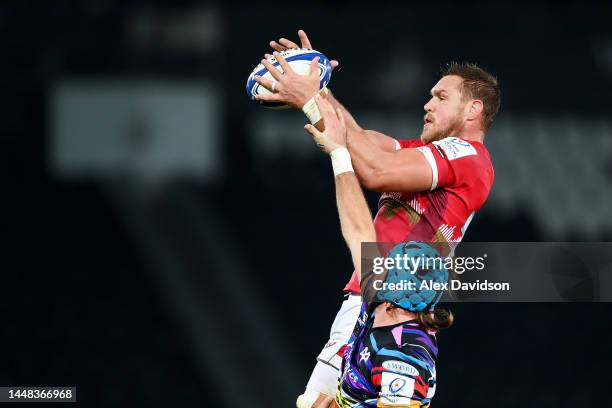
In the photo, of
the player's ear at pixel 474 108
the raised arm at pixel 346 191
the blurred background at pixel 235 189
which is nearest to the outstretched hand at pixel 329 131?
the raised arm at pixel 346 191

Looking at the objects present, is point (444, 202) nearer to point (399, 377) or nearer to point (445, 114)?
point (445, 114)

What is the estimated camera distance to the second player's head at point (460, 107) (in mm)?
4484

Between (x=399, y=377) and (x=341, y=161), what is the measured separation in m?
1.03

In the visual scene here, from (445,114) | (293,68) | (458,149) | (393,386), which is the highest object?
(293,68)

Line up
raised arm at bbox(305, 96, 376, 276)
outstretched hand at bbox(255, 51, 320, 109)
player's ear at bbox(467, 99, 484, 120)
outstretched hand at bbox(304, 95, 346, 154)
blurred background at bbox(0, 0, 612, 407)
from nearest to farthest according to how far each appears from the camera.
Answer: raised arm at bbox(305, 96, 376, 276) → outstretched hand at bbox(304, 95, 346, 154) → outstretched hand at bbox(255, 51, 320, 109) → player's ear at bbox(467, 99, 484, 120) → blurred background at bbox(0, 0, 612, 407)

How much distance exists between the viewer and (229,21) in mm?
12656

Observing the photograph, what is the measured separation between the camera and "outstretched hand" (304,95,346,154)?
4.05 m

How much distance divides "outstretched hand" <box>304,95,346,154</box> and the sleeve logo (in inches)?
18.8

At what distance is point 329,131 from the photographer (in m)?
4.07

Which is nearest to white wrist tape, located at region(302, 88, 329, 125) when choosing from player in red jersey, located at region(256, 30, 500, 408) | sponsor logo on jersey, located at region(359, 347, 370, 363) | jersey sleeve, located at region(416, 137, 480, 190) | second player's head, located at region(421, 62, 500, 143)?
player in red jersey, located at region(256, 30, 500, 408)

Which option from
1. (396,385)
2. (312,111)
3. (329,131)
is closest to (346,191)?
(329,131)

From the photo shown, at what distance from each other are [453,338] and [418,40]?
432 cm

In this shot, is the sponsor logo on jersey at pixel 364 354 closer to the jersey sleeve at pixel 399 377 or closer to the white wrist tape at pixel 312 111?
the jersey sleeve at pixel 399 377

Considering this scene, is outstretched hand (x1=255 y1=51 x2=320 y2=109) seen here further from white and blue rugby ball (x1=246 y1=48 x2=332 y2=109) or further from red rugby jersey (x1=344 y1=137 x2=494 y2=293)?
red rugby jersey (x1=344 y1=137 x2=494 y2=293)
